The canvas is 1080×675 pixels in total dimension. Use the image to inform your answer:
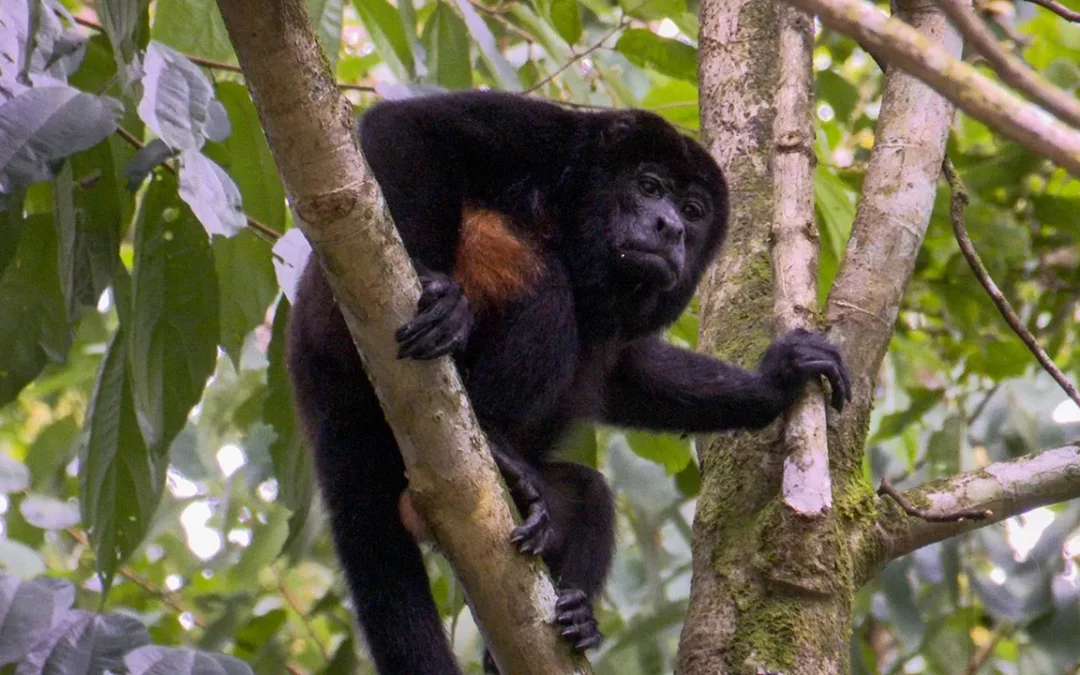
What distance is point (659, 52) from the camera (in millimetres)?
2889

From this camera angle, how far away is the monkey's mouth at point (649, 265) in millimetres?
2559

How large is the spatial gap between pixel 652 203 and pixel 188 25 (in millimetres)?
1096

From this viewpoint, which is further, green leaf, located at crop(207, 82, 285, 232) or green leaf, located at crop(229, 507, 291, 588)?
green leaf, located at crop(229, 507, 291, 588)

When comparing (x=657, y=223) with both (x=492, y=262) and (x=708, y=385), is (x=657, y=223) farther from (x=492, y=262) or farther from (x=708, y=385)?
(x=492, y=262)

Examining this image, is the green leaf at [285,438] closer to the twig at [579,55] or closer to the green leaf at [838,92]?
the twig at [579,55]

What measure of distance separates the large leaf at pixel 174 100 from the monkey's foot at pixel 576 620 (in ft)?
3.11

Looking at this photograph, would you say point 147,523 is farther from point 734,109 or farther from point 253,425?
point 734,109

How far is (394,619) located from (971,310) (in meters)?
2.64

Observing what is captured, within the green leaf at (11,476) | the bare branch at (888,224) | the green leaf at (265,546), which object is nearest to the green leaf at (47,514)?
the green leaf at (11,476)

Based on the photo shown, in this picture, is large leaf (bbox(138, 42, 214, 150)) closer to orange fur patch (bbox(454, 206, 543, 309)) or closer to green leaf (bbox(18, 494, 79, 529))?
orange fur patch (bbox(454, 206, 543, 309))

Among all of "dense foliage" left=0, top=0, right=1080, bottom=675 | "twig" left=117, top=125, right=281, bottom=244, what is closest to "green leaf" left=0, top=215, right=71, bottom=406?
"dense foliage" left=0, top=0, right=1080, bottom=675

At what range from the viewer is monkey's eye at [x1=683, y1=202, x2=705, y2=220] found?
2816 mm

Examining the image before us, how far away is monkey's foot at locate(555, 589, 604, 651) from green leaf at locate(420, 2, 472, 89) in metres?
1.41

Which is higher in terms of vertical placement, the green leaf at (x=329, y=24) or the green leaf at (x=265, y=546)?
the green leaf at (x=329, y=24)
